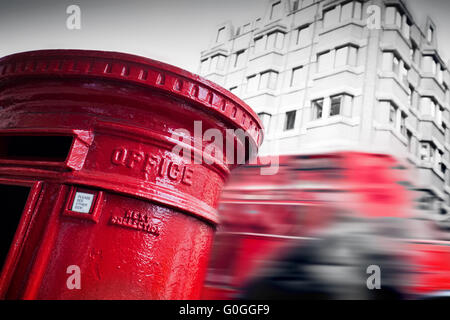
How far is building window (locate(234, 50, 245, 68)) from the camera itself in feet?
55.9

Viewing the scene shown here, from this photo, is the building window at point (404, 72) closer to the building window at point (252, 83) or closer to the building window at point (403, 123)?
the building window at point (403, 123)

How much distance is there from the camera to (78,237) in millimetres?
1246

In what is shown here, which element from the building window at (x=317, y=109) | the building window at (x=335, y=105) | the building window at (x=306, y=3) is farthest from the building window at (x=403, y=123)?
the building window at (x=306, y=3)

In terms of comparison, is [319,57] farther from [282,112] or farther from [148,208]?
[148,208]

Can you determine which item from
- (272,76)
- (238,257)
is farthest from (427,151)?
(238,257)

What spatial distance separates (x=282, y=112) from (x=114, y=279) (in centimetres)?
1358

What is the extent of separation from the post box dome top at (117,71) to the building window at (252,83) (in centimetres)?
1436

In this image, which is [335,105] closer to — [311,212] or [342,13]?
[342,13]

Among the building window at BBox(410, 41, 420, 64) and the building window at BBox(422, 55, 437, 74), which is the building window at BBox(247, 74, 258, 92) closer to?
the building window at BBox(410, 41, 420, 64)

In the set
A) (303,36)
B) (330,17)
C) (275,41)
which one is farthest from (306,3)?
(275,41)

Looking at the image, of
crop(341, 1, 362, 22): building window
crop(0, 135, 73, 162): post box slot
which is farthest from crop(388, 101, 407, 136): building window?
crop(0, 135, 73, 162): post box slot

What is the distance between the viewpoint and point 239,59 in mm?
17328

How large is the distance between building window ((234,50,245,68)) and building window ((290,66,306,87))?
3218 mm

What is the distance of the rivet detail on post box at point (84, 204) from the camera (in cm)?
124
